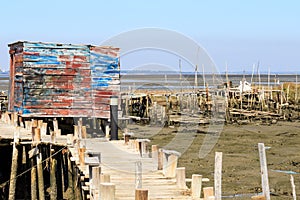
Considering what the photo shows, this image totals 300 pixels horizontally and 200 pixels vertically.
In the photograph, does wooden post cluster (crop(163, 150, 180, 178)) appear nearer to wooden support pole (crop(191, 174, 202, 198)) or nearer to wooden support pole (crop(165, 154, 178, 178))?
wooden support pole (crop(165, 154, 178, 178))

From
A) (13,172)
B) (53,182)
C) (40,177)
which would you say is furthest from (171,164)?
(13,172)

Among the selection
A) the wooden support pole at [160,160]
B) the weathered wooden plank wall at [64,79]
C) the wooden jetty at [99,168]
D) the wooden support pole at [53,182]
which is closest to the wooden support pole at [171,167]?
the wooden jetty at [99,168]

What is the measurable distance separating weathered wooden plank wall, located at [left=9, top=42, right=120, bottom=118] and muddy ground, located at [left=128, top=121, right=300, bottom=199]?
3.75m

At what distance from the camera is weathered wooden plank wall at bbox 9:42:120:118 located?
72.9ft

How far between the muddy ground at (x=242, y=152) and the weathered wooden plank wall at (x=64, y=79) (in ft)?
12.3

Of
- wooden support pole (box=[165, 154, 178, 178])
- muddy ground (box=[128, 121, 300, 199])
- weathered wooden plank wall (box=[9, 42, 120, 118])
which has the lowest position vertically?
muddy ground (box=[128, 121, 300, 199])

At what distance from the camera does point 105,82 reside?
23031 mm

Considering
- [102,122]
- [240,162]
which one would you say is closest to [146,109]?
[102,122]

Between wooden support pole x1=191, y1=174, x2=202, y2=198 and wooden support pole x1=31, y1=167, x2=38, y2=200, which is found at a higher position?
wooden support pole x1=191, y1=174, x2=202, y2=198

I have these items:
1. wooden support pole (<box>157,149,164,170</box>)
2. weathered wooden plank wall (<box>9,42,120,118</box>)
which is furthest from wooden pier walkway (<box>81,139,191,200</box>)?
weathered wooden plank wall (<box>9,42,120,118</box>)

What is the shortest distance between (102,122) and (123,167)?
10156 millimetres

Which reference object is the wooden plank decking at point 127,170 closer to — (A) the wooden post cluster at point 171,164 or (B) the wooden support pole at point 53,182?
(A) the wooden post cluster at point 171,164

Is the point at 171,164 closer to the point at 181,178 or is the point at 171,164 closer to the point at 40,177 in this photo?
the point at 181,178

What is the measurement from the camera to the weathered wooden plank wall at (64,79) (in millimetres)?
22219
